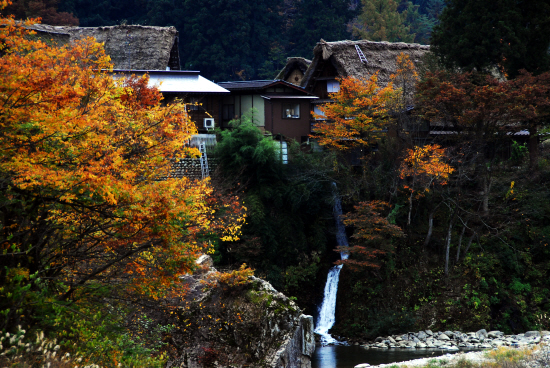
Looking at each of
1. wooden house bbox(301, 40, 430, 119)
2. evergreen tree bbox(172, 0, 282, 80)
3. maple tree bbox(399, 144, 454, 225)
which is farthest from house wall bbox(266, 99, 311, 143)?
evergreen tree bbox(172, 0, 282, 80)

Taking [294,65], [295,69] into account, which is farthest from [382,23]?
[294,65]

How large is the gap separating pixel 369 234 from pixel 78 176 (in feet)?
55.0

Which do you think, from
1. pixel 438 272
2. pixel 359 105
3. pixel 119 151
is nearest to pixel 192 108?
pixel 359 105

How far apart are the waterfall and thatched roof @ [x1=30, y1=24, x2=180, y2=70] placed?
51.6ft

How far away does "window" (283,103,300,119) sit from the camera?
31.3m

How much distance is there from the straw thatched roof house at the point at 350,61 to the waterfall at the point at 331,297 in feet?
29.1

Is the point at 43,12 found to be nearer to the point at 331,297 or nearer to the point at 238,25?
the point at 238,25

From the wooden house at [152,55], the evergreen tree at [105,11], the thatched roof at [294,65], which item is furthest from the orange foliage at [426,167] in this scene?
the evergreen tree at [105,11]

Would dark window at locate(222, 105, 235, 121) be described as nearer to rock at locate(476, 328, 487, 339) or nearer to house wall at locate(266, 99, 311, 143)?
house wall at locate(266, 99, 311, 143)

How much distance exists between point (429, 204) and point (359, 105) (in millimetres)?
5973

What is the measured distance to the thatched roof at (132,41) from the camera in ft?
111

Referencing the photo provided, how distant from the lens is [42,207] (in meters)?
9.20

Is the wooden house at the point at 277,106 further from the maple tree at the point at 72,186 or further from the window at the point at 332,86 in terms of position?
the maple tree at the point at 72,186

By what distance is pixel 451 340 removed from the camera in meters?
21.6
